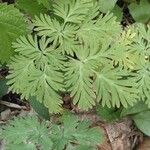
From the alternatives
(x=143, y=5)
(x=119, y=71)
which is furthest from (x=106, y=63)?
(x=143, y=5)

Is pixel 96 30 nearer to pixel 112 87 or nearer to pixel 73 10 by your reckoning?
pixel 73 10

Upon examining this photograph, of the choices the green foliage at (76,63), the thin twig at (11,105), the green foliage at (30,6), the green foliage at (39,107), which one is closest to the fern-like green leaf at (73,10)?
the green foliage at (76,63)

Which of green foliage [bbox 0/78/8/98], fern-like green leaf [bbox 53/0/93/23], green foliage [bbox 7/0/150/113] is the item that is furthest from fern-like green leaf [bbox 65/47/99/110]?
green foliage [bbox 0/78/8/98]

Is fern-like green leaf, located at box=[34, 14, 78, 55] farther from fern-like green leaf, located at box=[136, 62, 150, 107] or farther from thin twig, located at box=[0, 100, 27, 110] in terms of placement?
thin twig, located at box=[0, 100, 27, 110]

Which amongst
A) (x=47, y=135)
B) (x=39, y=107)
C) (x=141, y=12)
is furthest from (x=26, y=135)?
(x=141, y=12)

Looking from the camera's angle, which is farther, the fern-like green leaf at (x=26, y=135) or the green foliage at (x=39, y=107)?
the green foliage at (x=39, y=107)

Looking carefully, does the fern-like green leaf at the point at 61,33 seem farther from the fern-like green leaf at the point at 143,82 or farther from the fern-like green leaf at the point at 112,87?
the fern-like green leaf at the point at 143,82

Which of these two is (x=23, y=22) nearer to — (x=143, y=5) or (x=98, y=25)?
(x=98, y=25)
